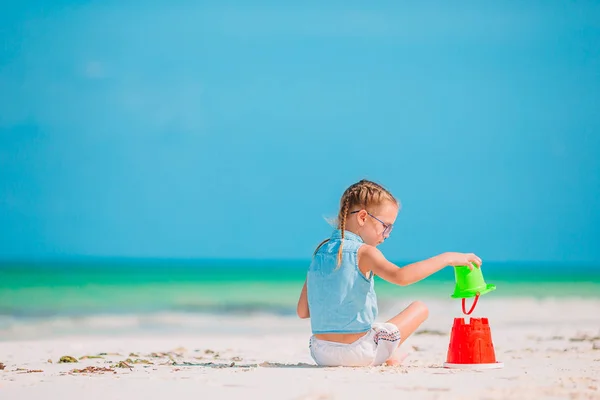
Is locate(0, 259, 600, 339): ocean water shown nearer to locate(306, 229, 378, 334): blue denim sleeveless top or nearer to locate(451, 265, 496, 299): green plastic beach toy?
locate(306, 229, 378, 334): blue denim sleeveless top

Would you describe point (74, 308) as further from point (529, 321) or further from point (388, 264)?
point (388, 264)

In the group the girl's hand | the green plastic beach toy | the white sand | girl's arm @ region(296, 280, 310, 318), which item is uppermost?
the girl's hand

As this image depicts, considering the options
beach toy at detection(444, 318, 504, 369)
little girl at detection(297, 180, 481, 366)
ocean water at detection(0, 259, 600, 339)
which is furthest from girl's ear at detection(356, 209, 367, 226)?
ocean water at detection(0, 259, 600, 339)

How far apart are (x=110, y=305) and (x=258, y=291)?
631 cm

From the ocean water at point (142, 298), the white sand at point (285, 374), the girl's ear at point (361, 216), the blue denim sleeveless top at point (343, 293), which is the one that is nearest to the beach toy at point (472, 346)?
the white sand at point (285, 374)

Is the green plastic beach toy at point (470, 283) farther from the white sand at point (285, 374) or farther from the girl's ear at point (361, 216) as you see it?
the girl's ear at point (361, 216)

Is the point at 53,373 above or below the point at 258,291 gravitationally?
below

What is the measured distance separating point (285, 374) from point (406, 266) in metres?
0.88

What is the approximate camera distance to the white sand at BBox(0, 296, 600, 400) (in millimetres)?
4156

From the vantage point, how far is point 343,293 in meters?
4.98

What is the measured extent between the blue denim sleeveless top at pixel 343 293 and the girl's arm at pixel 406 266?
7cm

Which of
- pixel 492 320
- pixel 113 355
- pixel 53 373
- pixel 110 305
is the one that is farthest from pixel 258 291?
pixel 53 373

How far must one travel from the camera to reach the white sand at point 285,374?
4.16m

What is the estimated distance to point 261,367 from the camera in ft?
17.2
